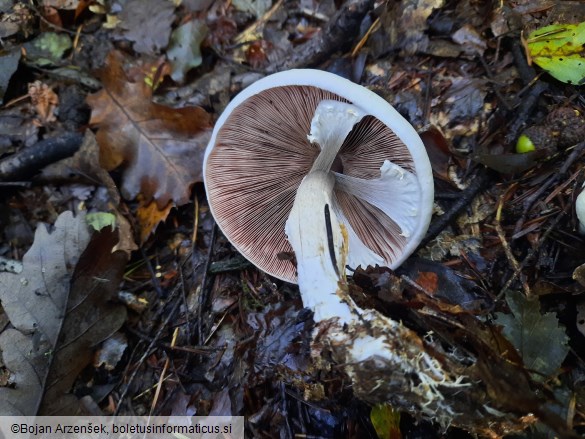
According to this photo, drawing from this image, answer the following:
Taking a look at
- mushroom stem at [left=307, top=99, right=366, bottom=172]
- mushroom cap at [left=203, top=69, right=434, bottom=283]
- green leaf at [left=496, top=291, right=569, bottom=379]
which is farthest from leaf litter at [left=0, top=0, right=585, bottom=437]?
mushroom stem at [left=307, top=99, right=366, bottom=172]

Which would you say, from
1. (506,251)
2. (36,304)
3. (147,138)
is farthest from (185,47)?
(506,251)

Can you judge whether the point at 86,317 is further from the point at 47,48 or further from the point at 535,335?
the point at 535,335

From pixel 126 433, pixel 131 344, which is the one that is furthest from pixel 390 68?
pixel 126 433

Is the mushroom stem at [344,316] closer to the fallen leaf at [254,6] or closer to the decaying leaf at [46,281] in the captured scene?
the decaying leaf at [46,281]

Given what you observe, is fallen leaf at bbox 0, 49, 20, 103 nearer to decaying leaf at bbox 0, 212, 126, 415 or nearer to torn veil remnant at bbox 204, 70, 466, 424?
decaying leaf at bbox 0, 212, 126, 415

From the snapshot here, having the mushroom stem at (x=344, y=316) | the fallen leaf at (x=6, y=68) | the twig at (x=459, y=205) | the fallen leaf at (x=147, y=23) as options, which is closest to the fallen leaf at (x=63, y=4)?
the fallen leaf at (x=147, y=23)

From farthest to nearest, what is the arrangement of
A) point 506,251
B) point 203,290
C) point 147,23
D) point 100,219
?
1. point 147,23
2. point 100,219
3. point 203,290
4. point 506,251

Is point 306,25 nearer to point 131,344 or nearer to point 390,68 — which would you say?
point 390,68
